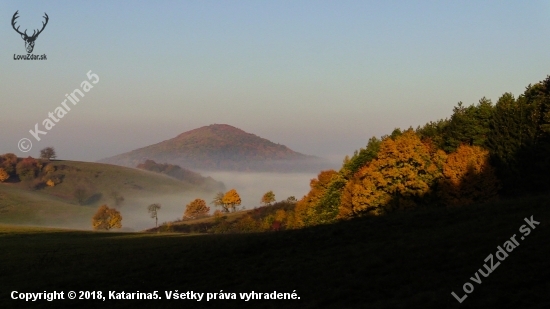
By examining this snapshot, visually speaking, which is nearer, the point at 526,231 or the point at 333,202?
the point at 526,231

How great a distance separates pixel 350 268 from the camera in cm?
2262

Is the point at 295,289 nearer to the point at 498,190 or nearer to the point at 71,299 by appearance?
the point at 71,299

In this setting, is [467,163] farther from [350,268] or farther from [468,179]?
[350,268]

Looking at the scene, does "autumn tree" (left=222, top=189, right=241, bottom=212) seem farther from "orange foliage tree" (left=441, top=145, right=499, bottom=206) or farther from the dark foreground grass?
the dark foreground grass

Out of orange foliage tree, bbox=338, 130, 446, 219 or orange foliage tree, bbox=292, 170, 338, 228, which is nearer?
orange foliage tree, bbox=338, 130, 446, 219

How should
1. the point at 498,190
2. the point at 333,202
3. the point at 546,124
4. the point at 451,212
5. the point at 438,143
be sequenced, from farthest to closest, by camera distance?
1. the point at 333,202
2. the point at 438,143
3. the point at 498,190
4. the point at 546,124
5. the point at 451,212

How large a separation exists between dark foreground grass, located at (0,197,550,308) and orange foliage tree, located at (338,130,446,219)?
30.4m

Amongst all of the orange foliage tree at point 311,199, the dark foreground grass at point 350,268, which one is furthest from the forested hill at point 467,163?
the dark foreground grass at point 350,268

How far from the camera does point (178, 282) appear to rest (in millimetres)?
25234

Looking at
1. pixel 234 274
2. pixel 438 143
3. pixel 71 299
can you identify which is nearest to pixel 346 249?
pixel 234 274

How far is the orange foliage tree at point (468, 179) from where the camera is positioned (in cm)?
6050

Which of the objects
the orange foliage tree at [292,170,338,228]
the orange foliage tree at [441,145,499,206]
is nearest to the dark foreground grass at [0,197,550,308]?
the orange foliage tree at [441,145,499,206]

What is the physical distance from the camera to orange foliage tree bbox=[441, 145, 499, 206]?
2382 inches

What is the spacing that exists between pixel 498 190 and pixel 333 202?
29229 mm
